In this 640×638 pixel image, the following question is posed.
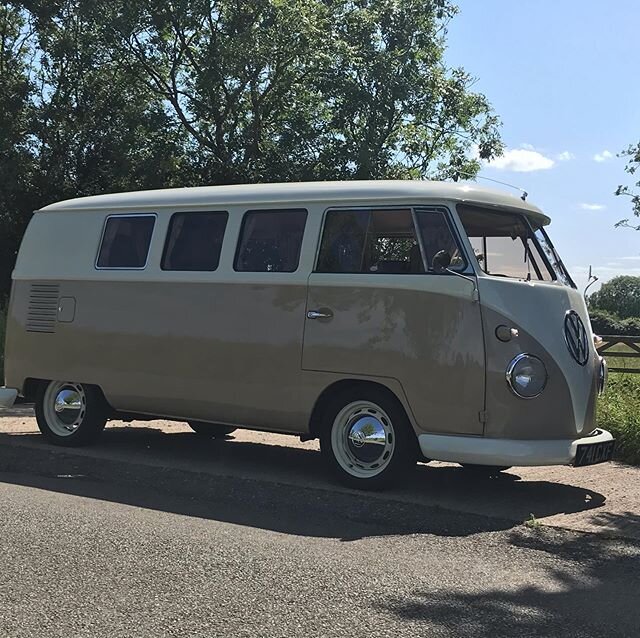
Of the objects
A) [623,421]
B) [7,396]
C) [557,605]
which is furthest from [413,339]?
[7,396]

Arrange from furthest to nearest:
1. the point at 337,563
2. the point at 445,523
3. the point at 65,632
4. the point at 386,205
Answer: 1. the point at 386,205
2. the point at 445,523
3. the point at 337,563
4. the point at 65,632

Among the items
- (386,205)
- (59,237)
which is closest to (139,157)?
(59,237)

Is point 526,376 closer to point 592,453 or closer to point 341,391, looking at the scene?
point 592,453

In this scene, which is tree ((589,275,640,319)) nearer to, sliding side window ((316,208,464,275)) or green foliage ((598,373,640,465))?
green foliage ((598,373,640,465))

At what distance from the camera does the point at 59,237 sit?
889 cm

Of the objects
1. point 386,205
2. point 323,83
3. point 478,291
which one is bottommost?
point 478,291

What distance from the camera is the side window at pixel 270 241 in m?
7.34

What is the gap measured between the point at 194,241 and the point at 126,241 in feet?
2.96

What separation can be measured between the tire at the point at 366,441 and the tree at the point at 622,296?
81334 mm

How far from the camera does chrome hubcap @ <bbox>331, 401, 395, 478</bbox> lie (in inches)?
269

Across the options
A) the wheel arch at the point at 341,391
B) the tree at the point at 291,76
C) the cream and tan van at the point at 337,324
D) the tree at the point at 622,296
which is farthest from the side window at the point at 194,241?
the tree at the point at 622,296

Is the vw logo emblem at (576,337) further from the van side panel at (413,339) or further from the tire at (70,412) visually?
the tire at (70,412)

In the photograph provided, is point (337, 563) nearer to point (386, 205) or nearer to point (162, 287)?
point (386, 205)

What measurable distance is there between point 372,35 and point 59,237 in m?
12.6
